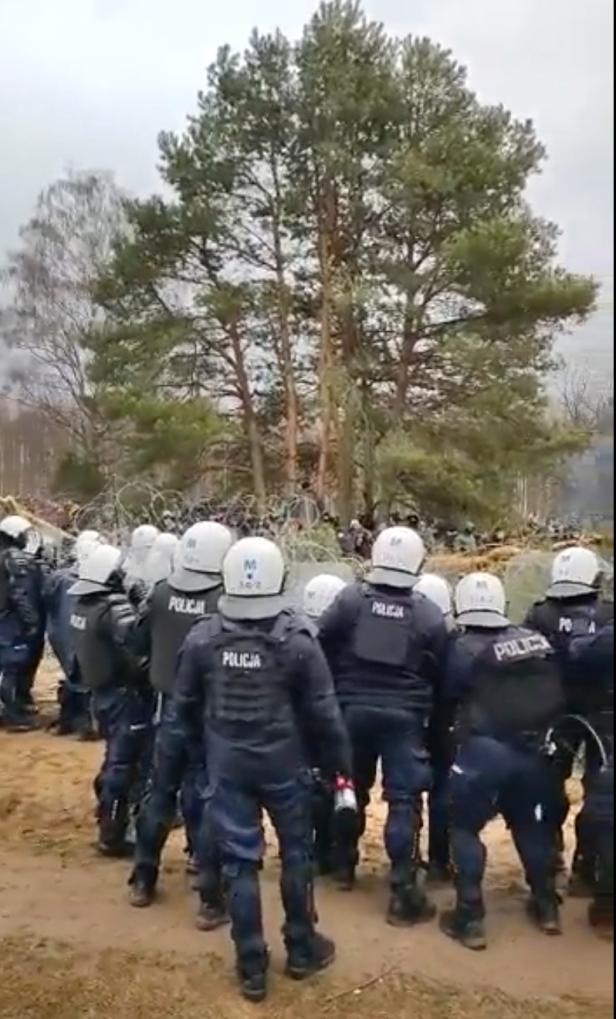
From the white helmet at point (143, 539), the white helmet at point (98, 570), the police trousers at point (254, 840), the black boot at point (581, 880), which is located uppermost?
the white helmet at point (143, 539)

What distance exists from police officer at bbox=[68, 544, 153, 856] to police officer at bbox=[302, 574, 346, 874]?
0.77 metres

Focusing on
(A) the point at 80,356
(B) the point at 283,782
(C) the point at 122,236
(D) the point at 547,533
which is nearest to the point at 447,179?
(C) the point at 122,236

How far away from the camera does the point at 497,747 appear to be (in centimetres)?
402

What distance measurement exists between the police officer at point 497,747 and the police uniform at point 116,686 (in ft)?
4.73

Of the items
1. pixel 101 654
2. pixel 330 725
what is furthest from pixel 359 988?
pixel 101 654

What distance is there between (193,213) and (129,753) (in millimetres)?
10369

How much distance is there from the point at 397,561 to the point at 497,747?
2.60 ft

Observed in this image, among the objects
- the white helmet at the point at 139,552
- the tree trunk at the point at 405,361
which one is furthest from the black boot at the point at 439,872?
the tree trunk at the point at 405,361

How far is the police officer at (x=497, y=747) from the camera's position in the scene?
13.1ft

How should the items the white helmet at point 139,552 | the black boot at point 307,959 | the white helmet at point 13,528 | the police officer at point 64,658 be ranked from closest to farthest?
the black boot at point 307,959 → the white helmet at point 139,552 → the police officer at point 64,658 → the white helmet at point 13,528

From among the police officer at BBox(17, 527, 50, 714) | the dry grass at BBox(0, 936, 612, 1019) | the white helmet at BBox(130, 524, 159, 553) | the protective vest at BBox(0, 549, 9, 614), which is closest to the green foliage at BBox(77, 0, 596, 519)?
the police officer at BBox(17, 527, 50, 714)

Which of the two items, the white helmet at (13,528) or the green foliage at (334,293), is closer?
the white helmet at (13,528)

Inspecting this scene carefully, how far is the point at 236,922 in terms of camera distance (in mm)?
3756

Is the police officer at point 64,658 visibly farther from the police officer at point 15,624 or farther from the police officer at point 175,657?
the police officer at point 175,657
